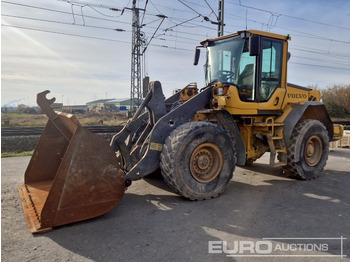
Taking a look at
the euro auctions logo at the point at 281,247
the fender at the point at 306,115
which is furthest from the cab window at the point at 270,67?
the euro auctions logo at the point at 281,247

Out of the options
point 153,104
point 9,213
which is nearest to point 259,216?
point 153,104

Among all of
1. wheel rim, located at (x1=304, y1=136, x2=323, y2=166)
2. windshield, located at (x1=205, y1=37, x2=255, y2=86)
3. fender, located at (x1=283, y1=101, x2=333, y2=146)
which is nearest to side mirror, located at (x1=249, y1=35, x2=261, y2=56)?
windshield, located at (x1=205, y1=37, x2=255, y2=86)

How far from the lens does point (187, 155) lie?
15.2ft

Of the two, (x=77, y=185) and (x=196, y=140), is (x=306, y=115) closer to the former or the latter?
(x=196, y=140)

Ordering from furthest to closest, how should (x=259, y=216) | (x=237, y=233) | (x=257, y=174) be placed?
(x=257, y=174)
(x=259, y=216)
(x=237, y=233)

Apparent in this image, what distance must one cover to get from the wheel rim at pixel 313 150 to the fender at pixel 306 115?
588mm

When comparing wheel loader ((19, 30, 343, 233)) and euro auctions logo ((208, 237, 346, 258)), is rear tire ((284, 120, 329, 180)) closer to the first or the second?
wheel loader ((19, 30, 343, 233))

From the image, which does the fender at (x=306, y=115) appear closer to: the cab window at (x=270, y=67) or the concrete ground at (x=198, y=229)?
the cab window at (x=270, y=67)

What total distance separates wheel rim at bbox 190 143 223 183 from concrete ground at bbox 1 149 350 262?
1.43 ft

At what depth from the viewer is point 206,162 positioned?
497 cm

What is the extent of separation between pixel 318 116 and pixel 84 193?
601 cm

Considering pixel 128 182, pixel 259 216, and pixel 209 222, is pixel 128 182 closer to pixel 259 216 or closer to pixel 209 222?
pixel 209 222

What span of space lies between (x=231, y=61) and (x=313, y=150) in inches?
115

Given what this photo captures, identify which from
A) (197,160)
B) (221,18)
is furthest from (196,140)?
(221,18)
